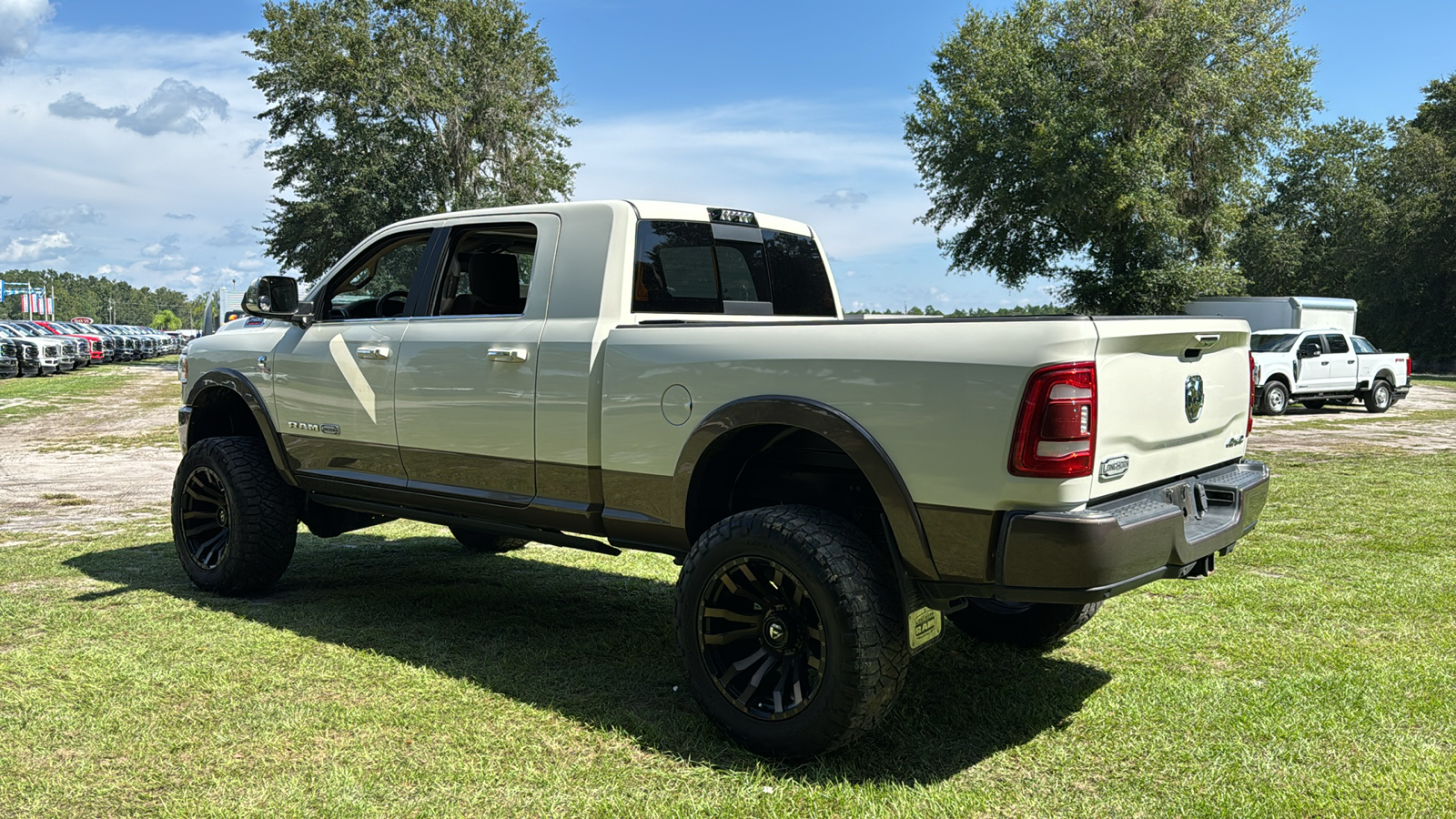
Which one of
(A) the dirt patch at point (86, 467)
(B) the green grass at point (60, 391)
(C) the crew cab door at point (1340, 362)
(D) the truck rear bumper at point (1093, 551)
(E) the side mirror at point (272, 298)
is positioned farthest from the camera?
(C) the crew cab door at point (1340, 362)

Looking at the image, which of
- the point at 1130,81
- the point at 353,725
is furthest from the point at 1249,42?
the point at 353,725

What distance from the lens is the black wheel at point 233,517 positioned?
5957 millimetres

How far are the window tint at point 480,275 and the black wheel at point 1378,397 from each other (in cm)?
2269

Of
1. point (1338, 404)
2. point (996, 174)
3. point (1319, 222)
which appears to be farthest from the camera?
point (1319, 222)

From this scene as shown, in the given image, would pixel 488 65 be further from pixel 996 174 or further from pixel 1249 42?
pixel 1249 42

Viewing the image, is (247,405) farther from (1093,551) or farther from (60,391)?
(60,391)

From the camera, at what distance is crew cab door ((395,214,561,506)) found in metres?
4.75

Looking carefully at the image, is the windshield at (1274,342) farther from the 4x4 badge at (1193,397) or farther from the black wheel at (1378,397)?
the 4x4 badge at (1193,397)

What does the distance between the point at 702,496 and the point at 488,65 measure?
111ft

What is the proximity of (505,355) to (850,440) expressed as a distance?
5.88ft

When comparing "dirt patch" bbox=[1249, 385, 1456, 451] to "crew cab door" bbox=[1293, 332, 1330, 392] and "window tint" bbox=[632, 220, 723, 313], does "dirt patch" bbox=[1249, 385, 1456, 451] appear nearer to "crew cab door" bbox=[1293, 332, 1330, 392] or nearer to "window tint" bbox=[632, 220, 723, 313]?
"crew cab door" bbox=[1293, 332, 1330, 392]

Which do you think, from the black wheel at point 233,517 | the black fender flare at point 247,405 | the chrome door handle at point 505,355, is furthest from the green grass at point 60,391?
the chrome door handle at point 505,355

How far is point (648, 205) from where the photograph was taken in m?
4.87

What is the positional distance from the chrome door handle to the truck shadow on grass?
1.39 metres
